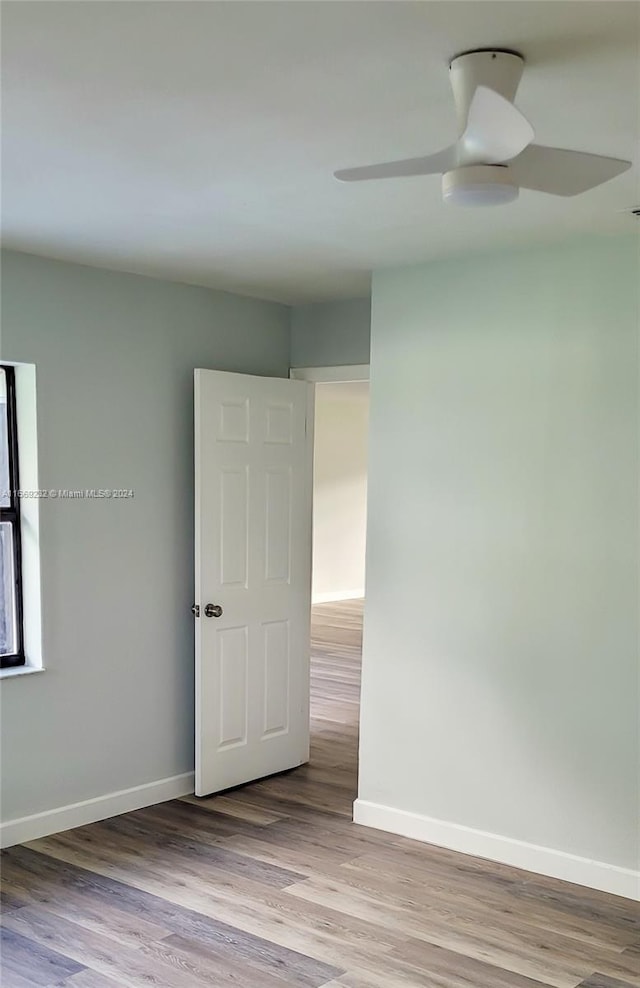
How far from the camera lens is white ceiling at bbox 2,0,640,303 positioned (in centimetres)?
188

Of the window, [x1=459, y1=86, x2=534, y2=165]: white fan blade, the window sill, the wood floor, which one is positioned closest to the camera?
[x1=459, y1=86, x2=534, y2=165]: white fan blade

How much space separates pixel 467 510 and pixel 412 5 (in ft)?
8.00

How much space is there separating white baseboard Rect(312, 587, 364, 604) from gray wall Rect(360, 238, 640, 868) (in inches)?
268

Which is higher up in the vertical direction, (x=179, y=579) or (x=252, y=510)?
(x=252, y=510)

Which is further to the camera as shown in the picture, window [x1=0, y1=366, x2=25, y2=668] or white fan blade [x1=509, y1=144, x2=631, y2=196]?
window [x1=0, y1=366, x2=25, y2=668]

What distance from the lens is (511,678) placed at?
12.6 feet

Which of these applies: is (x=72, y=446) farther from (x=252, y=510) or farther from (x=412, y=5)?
(x=412, y=5)

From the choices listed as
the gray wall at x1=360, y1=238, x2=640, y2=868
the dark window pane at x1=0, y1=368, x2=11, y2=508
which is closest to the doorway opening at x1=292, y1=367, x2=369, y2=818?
the gray wall at x1=360, y1=238, x2=640, y2=868

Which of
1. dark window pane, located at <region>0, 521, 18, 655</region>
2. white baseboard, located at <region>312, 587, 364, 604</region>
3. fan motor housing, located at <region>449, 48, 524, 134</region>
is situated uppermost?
fan motor housing, located at <region>449, 48, 524, 134</region>

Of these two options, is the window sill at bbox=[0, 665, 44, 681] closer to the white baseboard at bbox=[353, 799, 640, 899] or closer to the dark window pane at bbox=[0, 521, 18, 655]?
the dark window pane at bbox=[0, 521, 18, 655]

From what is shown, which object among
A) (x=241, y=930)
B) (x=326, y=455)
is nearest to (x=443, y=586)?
(x=241, y=930)

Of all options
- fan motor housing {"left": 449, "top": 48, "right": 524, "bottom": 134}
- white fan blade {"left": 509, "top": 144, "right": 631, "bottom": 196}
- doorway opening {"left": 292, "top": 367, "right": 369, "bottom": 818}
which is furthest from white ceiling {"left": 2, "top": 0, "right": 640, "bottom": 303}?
doorway opening {"left": 292, "top": 367, "right": 369, "bottom": 818}

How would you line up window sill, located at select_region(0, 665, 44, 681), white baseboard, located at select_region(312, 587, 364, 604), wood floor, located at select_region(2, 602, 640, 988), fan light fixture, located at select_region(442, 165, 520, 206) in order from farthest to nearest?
white baseboard, located at select_region(312, 587, 364, 604) < window sill, located at select_region(0, 665, 44, 681) < wood floor, located at select_region(2, 602, 640, 988) < fan light fixture, located at select_region(442, 165, 520, 206)

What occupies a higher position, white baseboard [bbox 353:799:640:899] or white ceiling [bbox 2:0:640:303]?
white ceiling [bbox 2:0:640:303]
